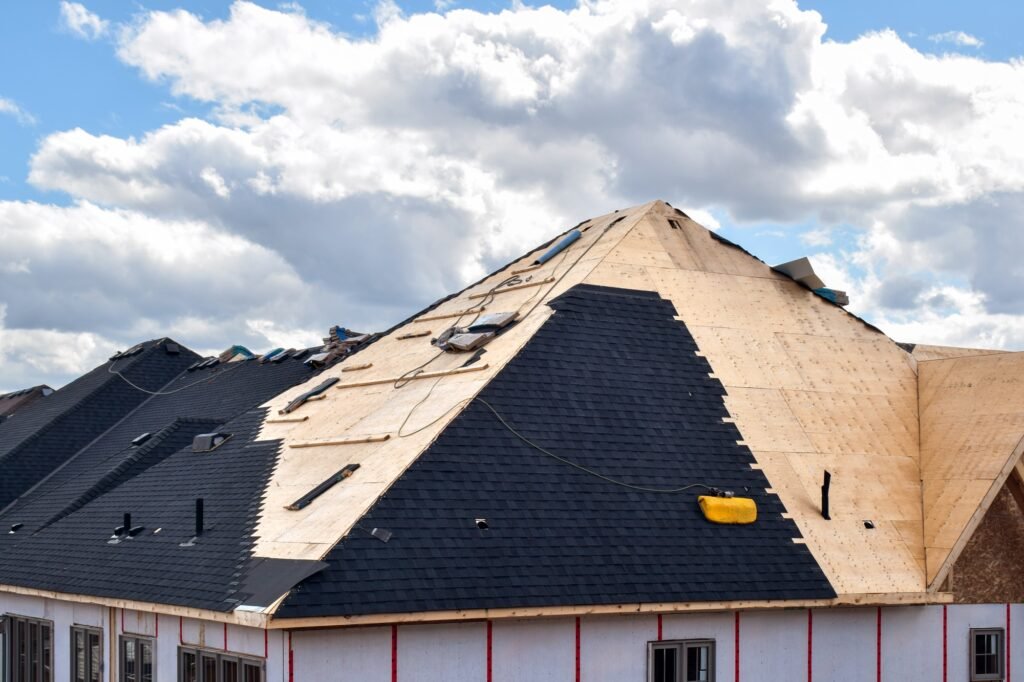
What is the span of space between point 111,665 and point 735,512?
10620 mm

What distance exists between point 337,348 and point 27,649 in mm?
11361

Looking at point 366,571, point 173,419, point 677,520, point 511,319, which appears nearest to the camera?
point 366,571

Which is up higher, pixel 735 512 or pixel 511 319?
pixel 511 319

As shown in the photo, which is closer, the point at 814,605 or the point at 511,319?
the point at 814,605

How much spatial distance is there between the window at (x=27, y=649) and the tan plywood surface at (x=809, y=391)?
12511 mm

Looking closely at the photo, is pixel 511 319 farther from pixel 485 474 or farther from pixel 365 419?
pixel 485 474

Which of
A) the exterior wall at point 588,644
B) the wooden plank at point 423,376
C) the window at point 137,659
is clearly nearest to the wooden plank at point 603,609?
the exterior wall at point 588,644

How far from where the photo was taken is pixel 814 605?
68.5ft

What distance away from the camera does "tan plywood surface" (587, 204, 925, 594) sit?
2261cm

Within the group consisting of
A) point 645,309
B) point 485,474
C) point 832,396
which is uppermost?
point 645,309

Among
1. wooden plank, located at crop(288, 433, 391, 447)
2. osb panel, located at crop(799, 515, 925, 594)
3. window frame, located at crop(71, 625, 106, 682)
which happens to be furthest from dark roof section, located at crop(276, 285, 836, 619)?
window frame, located at crop(71, 625, 106, 682)

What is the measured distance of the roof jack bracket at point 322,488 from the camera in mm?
20641

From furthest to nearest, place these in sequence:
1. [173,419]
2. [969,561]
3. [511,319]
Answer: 1. [173,419]
2. [511,319]
3. [969,561]

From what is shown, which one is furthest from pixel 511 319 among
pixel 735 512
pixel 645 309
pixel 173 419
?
pixel 173 419
